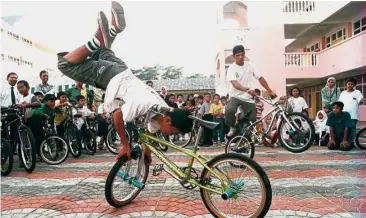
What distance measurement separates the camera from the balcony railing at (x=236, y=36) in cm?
1700

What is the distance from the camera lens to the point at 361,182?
3652mm

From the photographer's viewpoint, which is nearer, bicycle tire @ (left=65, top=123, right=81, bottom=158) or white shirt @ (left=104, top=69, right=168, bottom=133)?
white shirt @ (left=104, top=69, right=168, bottom=133)

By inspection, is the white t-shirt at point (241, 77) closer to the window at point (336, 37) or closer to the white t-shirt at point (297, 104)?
the white t-shirt at point (297, 104)

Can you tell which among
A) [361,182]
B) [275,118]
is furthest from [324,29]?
[361,182]

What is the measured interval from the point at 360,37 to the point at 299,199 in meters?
11.8

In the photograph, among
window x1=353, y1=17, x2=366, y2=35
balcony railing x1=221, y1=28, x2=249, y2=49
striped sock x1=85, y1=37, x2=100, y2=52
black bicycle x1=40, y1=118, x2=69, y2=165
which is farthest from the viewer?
balcony railing x1=221, y1=28, x2=249, y2=49

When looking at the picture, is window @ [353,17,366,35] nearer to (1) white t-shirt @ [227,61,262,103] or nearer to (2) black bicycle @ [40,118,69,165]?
(1) white t-shirt @ [227,61,262,103]

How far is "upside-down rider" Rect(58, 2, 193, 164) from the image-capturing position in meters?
2.85

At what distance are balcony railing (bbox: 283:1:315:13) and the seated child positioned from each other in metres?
11.1

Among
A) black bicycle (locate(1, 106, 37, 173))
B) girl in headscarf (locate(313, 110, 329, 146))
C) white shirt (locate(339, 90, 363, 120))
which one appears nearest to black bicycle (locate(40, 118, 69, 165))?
black bicycle (locate(1, 106, 37, 173))

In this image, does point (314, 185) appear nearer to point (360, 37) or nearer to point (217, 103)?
point (217, 103)

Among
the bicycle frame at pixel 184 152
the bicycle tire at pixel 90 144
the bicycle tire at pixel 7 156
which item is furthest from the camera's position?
the bicycle tire at pixel 90 144

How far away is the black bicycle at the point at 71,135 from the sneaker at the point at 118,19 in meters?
3.39

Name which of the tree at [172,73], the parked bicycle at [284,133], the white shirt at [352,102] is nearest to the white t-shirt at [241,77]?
the parked bicycle at [284,133]
